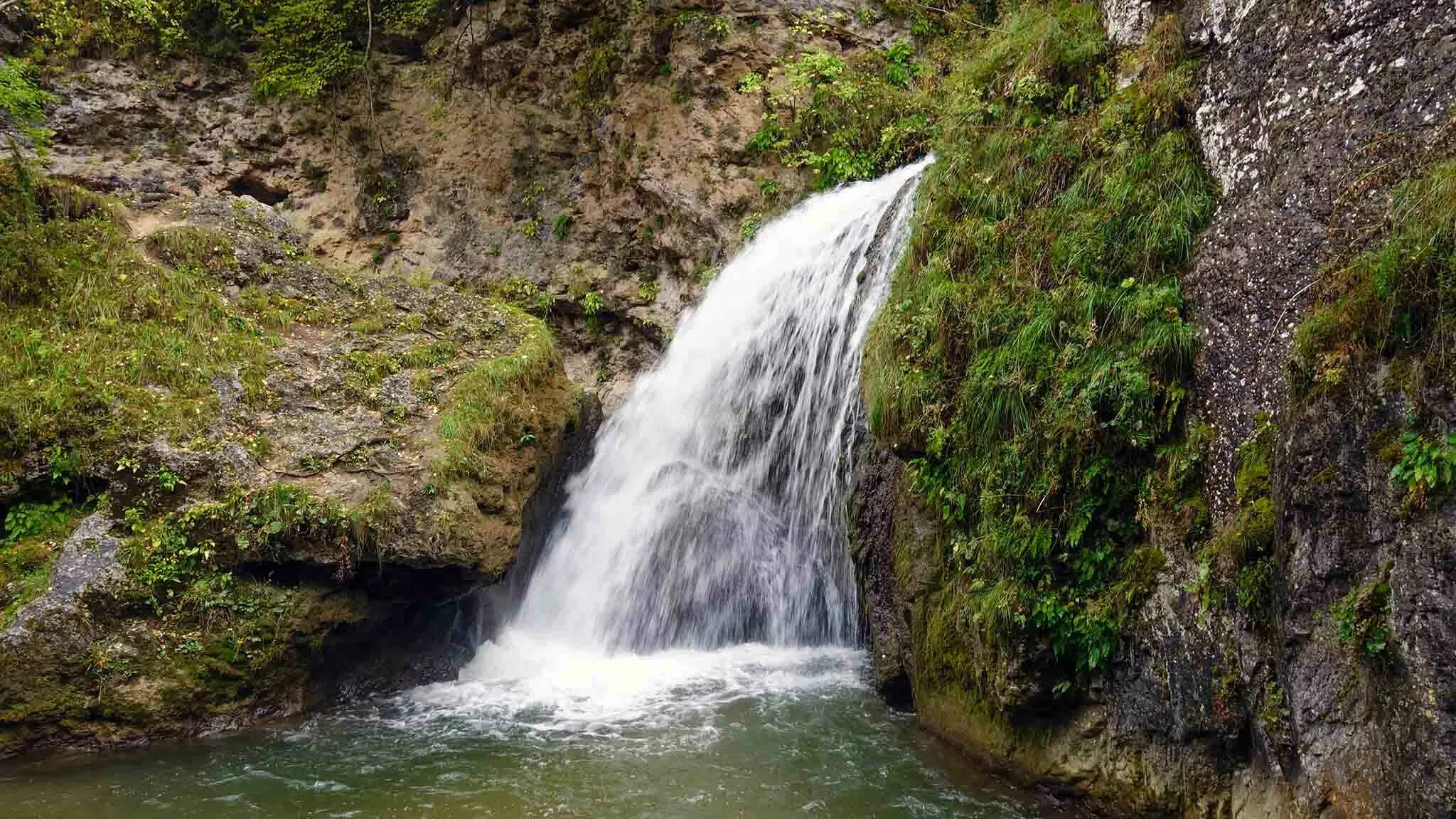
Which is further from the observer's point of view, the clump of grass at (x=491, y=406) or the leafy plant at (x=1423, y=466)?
the clump of grass at (x=491, y=406)

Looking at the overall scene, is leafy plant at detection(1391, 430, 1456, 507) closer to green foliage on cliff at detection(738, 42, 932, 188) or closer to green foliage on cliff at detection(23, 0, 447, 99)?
green foliage on cliff at detection(738, 42, 932, 188)

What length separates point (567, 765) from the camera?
625cm

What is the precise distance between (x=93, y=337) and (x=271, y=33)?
30.3 feet

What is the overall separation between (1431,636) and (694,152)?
11253 millimetres

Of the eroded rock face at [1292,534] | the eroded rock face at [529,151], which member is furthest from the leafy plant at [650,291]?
the eroded rock face at [1292,534]

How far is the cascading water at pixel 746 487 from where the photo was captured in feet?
28.8

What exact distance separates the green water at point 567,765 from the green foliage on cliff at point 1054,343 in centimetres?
120

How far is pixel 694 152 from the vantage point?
1337 centimetres

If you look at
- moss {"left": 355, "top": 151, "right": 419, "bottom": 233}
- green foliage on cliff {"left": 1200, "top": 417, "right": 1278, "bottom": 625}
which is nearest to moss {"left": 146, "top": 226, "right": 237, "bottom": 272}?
moss {"left": 355, "top": 151, "right": 419, "bottom": 233}

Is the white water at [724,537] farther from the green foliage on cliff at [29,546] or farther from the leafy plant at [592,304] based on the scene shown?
the green foliage on cliff at [29,546]

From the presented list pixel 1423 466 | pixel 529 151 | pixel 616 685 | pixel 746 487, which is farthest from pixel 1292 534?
pixel 529 151

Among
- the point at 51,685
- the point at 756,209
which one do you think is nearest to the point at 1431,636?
the point at 51,685

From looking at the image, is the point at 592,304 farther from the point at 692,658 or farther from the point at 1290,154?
the point at 1290,154

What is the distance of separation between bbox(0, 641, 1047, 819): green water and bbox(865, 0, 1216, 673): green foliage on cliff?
120 cm
